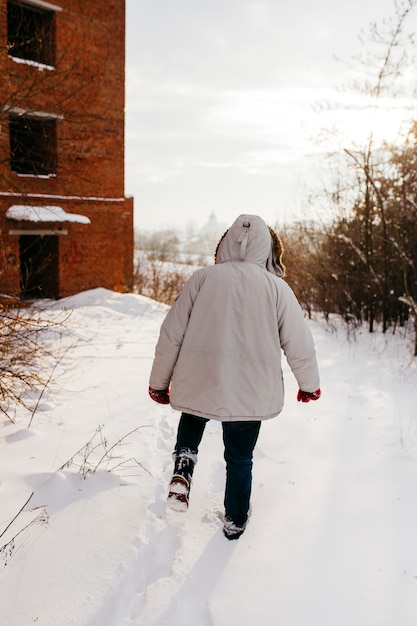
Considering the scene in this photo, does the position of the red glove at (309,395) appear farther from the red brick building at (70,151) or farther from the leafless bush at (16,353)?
the red brick building at (70,151)

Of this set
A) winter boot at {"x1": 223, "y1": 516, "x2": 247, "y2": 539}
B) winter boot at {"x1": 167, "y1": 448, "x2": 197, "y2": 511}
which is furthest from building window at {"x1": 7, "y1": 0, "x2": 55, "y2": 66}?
winter boot at {"x1": 223, "y1": 516, "x2": 247, "y2": 539}

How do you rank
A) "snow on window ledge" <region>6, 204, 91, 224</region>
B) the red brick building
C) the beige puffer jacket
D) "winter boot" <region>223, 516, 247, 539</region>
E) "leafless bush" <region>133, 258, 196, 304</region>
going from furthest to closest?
"leafless bush" <region>133, 258, 196, 304</region>
the red brick building
"snow on window ledge" <region>6, 204, 91, 224</region>
"winter boot" <region>223, 516, 247, 539</region>
the beige puffer jacket

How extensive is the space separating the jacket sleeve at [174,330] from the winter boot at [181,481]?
46 cm

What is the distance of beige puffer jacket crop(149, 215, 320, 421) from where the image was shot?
2361mm

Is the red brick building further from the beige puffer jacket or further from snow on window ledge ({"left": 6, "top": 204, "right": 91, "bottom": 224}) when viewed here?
the beige puffer jacket

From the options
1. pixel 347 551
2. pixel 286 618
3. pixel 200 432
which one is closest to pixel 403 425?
pixel 347 551

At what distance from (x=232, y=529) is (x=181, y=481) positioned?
379mm

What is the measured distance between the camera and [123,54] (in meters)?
14.6

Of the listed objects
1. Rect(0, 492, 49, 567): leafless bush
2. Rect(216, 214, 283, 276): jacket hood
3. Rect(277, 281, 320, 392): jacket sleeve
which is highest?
Rect(216, 214, 283, 276): jacket hood

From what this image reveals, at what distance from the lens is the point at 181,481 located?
256 centimetres

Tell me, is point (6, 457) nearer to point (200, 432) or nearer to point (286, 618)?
point (200, 432)

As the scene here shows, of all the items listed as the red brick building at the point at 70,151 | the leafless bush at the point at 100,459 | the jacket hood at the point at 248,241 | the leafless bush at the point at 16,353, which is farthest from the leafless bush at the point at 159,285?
the jacket hood at the point at 248,241

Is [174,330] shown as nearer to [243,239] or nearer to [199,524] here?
[243,239]

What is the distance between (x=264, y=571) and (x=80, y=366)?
434 centimetres
